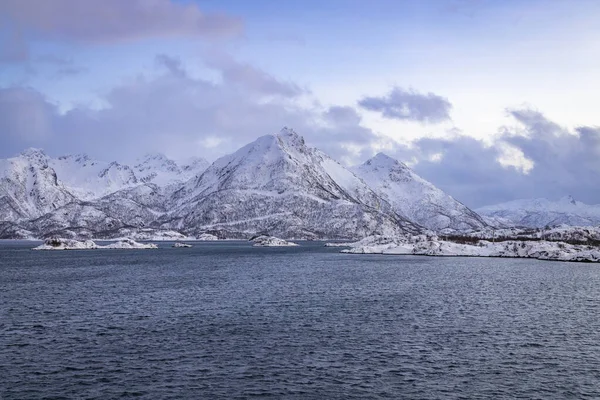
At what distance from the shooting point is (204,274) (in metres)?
149

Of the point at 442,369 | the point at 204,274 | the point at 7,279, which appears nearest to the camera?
the point at 442,369

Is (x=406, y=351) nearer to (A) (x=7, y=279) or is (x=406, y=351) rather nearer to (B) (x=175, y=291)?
(B) (x=175, y=291)

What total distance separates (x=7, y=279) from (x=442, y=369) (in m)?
120

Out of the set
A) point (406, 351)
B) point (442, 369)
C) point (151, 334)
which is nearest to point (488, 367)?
point (442, 369)

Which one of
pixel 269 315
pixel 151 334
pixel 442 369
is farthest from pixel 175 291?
pixel 442 369

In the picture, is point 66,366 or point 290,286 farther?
point 290,286

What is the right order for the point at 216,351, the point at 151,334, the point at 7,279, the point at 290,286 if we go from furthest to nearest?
the point at 7,279
the point at 290,286
the point at 151,334
the point at 216,351

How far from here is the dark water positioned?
44406 millimetres

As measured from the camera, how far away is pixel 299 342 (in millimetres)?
60125

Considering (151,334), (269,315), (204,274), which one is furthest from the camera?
(204,274)

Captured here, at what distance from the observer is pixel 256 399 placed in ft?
135

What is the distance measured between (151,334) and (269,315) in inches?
758

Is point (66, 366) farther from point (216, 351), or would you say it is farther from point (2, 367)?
point (216, 351)

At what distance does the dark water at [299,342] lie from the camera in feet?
146
